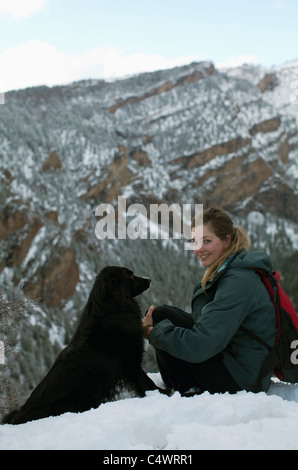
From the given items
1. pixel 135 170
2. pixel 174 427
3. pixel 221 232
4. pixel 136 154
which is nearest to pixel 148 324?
pixel 221 232

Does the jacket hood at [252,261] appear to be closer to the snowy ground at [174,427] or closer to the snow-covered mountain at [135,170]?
the snowy ground at [174,427]

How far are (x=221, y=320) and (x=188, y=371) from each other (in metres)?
0.75

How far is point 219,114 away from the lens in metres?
106

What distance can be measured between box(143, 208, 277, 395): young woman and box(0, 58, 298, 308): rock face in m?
56.3

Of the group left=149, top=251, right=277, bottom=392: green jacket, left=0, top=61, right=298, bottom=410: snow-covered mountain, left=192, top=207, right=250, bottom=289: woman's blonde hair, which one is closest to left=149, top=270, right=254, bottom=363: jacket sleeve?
left=149, top=251, right=277, bottom=392: green jacket

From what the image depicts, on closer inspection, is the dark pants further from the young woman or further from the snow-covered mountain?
the snow-covered mountain

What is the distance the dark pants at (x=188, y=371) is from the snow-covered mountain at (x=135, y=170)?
3907 cm

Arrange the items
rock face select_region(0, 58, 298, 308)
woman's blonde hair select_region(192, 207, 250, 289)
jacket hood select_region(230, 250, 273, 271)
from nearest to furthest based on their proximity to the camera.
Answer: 1. jacket hood select_region(230, 250, 273, 271)
2. woman's blonde hair select_region(192, 207, 250, 289)
3. rock face select_region(0, 58, 298, 308)

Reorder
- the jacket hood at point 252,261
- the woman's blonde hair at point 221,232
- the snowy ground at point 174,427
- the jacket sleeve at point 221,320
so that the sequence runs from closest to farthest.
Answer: the snowy ground at point 174,427 → the jacket sleeve at point 221,320 → the jacket hood at point 252,261 → the woman's blonde hair at point 221,232

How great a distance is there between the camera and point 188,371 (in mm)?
3254

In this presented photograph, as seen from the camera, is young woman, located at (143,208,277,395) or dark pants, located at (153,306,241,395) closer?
young woman, located at (143,208,277,395)

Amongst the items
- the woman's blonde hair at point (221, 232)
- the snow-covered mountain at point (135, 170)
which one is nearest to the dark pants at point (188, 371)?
the woman's blonde hair at point (221, 232)

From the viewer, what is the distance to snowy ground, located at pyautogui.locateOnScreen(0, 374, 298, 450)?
6.40 ft

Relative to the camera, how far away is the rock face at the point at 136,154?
61.5 m
